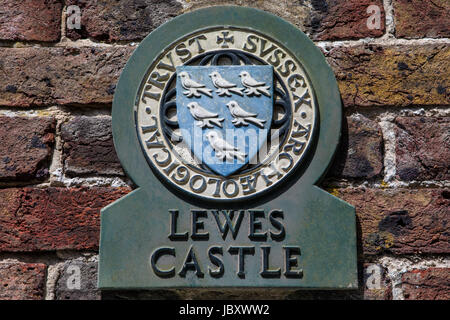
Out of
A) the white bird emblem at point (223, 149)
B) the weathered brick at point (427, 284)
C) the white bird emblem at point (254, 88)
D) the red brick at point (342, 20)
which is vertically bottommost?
the weathered brick at point (427, 284)

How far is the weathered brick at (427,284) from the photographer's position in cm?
150

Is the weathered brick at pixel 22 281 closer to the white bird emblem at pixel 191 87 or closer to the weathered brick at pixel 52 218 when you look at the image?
the weathered brick at pixel 52 218

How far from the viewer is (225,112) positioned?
60.7 inches

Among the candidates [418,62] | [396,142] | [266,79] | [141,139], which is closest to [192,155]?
[141,139]

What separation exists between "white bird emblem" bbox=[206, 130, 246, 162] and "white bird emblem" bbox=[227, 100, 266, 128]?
0.06 metres

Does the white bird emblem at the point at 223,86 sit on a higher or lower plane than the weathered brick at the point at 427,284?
higher

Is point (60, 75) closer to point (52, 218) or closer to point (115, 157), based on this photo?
point (115, 157)

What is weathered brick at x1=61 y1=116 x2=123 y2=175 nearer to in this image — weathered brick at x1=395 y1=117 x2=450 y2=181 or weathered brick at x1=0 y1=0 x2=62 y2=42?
weathered brick at x1=0 y1=0 x2=62 y2=42

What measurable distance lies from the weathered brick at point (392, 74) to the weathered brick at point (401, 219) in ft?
0.77

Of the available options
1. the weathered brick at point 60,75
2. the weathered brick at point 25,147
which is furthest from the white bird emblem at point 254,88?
the weathered brick at point 25,147

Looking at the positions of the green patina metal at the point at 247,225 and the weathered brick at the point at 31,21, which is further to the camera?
the weathered brick at the point at 31,21

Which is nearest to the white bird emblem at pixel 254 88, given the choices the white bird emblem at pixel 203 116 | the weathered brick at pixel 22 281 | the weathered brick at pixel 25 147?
the white bird emblem at pixel 203 116

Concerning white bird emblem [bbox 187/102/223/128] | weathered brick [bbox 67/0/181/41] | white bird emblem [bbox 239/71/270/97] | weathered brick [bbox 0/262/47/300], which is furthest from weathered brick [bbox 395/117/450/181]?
weathered brick [bbox 0/262/47/300]

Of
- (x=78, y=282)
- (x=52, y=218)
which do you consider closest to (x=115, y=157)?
(x=52, y=218)
